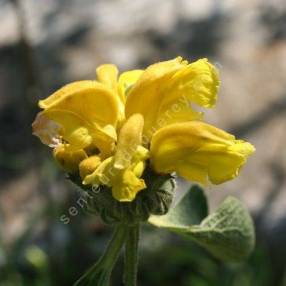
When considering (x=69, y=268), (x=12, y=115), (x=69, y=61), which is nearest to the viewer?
(x=69, y=268)

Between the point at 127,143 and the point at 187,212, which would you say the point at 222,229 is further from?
the point at 127,143

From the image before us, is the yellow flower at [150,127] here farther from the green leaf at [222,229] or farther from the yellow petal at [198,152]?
the green leaf at [222,229]

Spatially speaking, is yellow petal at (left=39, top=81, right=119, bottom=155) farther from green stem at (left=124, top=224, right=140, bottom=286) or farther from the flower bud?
green stem at (left=124, top=224, right=140, bottom=286)

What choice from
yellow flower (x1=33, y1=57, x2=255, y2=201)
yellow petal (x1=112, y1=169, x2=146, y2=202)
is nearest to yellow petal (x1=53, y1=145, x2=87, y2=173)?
yellow flower (x1=33, y1=57, x2=255, y2=201)

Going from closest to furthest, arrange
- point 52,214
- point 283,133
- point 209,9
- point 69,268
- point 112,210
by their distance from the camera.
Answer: point 112,210 → point 52,214 → point 69,268 → point 283,133 → point 209,9

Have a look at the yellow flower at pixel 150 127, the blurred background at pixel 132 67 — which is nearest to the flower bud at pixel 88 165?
the yellow flower at pixel 150 127

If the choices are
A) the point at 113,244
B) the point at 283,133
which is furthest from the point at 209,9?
the point at 113,244

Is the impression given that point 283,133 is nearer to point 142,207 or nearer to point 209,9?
point 209,9
